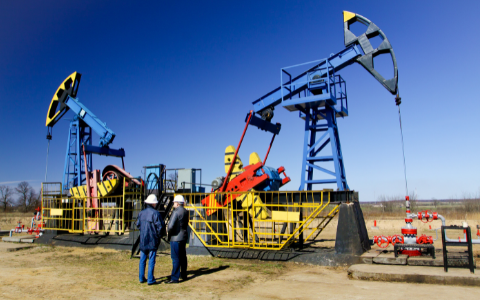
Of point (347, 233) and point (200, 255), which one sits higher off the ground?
point (347, 233)

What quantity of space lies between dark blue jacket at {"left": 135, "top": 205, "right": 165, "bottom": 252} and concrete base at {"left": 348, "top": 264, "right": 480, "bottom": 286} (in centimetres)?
416

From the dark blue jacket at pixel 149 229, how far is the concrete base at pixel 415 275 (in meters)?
4.16

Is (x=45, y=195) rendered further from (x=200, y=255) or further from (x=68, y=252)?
(x=200, y=255)

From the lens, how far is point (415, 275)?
6828mm

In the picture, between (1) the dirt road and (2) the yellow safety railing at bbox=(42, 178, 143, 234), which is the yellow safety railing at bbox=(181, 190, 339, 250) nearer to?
(1) the dirt road

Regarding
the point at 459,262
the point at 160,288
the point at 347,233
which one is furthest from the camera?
the point at 347,233

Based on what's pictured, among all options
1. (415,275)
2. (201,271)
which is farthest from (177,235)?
(415,275)

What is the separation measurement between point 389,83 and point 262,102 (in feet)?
17.1

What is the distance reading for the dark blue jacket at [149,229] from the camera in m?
6.76

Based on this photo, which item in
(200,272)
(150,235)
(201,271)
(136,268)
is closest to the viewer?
(150,235)

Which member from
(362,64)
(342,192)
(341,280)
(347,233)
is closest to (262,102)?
(362,64)

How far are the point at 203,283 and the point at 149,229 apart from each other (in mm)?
1599

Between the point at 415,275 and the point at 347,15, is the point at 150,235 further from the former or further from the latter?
the point at 347,15

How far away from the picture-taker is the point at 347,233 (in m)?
8.81
